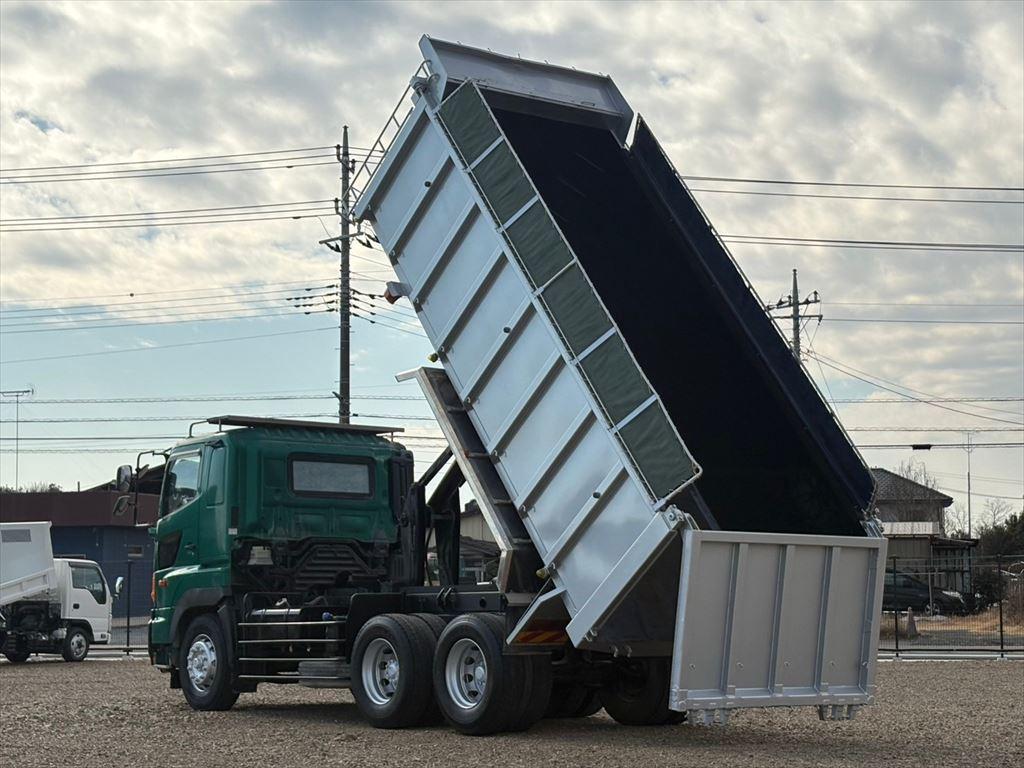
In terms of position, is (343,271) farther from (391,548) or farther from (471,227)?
(471,227)

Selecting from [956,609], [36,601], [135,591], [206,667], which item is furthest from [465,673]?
[135,591]

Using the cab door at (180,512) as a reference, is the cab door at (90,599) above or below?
Answer: below

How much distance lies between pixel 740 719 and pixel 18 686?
1061 centimetres

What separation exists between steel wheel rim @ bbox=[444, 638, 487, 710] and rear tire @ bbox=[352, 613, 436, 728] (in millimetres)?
296

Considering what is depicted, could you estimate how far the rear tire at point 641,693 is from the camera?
41.4ft

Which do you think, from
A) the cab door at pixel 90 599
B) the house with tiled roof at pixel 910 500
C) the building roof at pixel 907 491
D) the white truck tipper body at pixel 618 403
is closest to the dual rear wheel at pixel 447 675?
the white truck tipper body at pixel 618 403

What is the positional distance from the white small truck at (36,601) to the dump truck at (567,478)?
1331 centimetres

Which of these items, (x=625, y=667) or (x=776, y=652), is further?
(x=625, y=667)

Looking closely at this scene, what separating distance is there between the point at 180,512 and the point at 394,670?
3801 mm

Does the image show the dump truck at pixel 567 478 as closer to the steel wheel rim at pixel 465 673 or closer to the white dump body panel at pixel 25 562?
the steel wheel rim at pixel 465 673

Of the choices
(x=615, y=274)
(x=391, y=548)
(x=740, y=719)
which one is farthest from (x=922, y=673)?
(x=615, y=274)

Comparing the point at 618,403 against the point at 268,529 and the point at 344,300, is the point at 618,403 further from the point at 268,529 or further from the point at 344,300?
the point at 344,300

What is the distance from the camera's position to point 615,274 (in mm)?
12438

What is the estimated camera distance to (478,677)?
11680 mm
